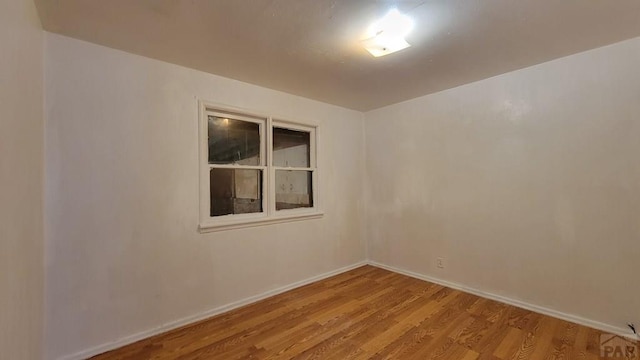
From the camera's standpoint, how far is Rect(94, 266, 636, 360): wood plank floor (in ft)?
6.39

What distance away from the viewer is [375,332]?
2.22 meters

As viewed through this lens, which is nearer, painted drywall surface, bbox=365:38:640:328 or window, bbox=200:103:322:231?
painted drywall surface, bbox=365:38:640:328

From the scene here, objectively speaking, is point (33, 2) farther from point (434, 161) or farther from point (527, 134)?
point (527, 134)

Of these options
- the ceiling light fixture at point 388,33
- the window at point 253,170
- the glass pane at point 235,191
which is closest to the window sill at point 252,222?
the window at point 253,170

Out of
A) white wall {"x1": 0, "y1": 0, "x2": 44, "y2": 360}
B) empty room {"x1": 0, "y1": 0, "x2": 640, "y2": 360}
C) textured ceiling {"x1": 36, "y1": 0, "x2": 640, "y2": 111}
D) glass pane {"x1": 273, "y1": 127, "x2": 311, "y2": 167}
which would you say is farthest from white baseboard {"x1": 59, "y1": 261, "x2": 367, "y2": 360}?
textured ceiling {"x1": 36, "y1": 0, "x2": 640, "y2": 111}

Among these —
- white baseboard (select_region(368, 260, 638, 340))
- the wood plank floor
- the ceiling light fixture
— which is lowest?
the wood plank floor

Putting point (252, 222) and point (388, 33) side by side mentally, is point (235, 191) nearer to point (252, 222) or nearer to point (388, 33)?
point (252, 222)

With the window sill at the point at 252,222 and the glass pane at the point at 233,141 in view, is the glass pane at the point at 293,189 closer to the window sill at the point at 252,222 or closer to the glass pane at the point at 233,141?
the window sill at the point at 252,222

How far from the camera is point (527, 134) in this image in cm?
253

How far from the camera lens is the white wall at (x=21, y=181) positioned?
1.03 meters

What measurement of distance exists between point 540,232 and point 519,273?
460 millimetres

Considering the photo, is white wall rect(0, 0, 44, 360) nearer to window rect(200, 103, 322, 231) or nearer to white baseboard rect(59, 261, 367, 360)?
white baseboard rect(59, 261, 367, 360)

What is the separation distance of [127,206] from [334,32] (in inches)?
82.1

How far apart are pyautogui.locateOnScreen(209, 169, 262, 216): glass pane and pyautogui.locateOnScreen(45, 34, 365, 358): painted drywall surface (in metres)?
0.24
